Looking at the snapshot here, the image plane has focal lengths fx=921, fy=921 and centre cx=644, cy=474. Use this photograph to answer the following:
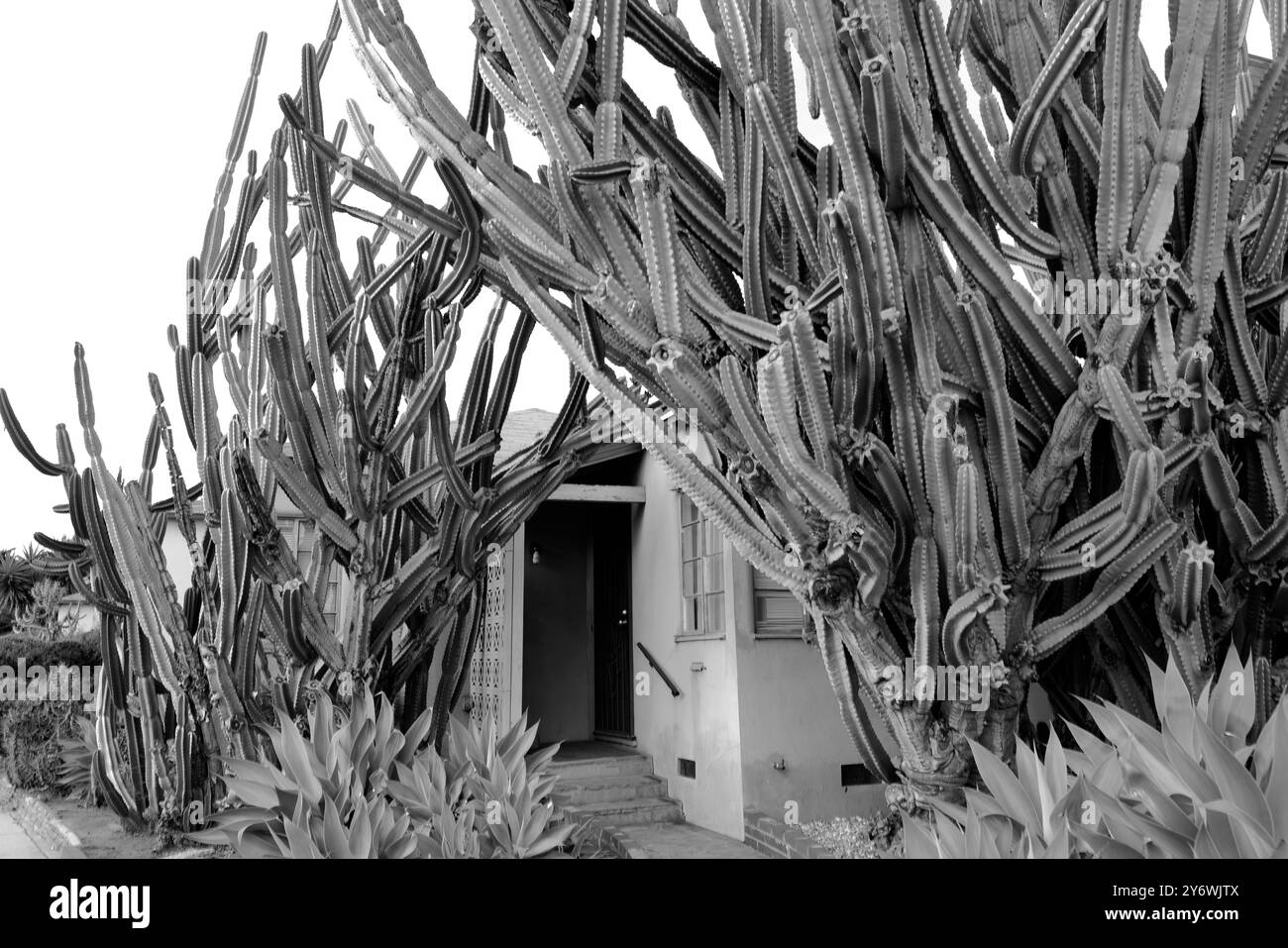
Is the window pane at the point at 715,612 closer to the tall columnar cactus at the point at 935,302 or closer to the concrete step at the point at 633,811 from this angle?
the concrete step at the point at 633,811

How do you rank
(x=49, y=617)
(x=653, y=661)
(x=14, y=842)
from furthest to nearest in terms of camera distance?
1. (x=49, y=617)
2. (x=653, y=661)
3. (x=14, y=842)

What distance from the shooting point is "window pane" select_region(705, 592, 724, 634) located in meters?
7.74

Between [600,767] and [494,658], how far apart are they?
55.5 inches

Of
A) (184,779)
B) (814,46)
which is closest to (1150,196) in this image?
(814,46)

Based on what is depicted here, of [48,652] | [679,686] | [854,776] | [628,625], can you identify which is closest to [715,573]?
[679,686]

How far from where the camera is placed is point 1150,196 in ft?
12.3

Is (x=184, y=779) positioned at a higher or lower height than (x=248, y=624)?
lower

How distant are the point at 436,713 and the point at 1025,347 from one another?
15.0 feet

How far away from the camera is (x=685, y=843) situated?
279 inches

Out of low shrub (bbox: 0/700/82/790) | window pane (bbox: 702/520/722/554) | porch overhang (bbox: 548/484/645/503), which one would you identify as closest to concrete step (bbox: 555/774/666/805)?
window pane (bbox: 702/520/722/554)

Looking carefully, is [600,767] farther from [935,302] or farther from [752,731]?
[935,302]

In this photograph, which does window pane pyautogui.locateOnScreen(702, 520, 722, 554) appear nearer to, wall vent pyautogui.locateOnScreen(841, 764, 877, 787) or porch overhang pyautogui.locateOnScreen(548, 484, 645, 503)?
porch overhang pyautogui.locateOnScreen(548, 484, 645, 503)

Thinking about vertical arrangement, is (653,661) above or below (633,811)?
above
